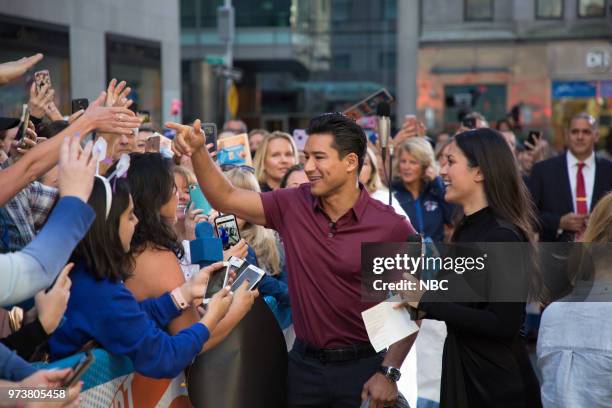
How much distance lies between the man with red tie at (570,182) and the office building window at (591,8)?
25265mm

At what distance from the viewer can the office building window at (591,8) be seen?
32.0m

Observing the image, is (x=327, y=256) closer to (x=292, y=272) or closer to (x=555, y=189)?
(x=292, y=272)

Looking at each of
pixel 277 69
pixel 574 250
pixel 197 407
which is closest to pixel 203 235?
pixel 197 407

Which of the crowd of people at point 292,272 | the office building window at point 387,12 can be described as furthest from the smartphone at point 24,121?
the office building window at point 387,12

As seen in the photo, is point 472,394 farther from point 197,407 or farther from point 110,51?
point 110,51

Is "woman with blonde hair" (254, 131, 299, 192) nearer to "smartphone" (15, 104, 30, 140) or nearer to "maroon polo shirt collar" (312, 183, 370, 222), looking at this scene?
"maroon polo shirt collar" (312, 183, 370, 222)

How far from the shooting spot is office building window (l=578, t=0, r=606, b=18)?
31998 mm

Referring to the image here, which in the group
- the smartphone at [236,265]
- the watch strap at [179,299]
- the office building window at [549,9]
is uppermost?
the office building window at [549,9]

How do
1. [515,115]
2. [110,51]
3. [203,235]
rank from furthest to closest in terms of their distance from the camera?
[110,51] → [515,115] → [203,235]

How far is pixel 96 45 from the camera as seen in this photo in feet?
59.7

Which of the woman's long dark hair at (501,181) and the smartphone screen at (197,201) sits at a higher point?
the woman's long dark hair at (501,181)

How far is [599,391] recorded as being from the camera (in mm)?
3402

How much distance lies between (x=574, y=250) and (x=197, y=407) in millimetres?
1785

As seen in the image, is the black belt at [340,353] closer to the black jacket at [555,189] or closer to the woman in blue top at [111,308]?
the woman in blue top at [111,308]
